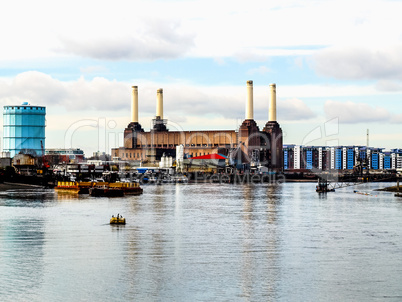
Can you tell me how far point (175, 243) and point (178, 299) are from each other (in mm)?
15222

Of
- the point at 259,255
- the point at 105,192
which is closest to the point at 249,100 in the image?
the point at 105,192

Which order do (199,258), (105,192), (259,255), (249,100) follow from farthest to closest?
(249,100) → (105,192) → (259,255) → (199,258)

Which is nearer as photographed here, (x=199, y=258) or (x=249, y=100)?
(x=199, y=258)

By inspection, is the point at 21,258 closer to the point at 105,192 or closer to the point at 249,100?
the point at 105,192

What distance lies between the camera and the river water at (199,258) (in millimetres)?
29484

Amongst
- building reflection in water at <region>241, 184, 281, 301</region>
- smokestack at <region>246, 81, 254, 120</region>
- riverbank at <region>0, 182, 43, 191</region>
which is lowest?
building reflection in water at <region>241, 184, 281, 301</region>

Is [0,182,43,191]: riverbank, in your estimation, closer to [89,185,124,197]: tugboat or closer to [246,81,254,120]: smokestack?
[89,185,124,197]: tugboat

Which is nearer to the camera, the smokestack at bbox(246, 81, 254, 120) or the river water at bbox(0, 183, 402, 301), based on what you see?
the river water at bbox(0, 183, 402, 301)

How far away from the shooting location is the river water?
29484 mm

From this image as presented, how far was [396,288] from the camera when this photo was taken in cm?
3006

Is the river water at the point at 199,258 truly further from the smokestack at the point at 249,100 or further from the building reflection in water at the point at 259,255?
the smokestack at the point at 249,100

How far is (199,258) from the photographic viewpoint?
37344 mm

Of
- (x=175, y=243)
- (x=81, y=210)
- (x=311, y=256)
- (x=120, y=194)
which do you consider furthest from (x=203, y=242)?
(x=120, y=194)

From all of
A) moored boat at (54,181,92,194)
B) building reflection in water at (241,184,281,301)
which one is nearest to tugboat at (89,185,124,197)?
moored boat at (54,181,92,194)
